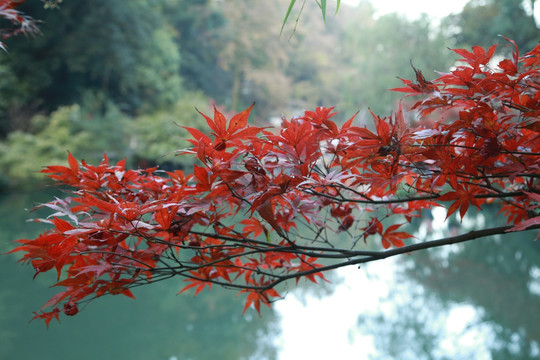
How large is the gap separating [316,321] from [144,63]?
344 inches

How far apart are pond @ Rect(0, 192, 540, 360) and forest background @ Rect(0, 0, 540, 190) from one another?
368cm

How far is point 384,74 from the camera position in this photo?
10.3 meters

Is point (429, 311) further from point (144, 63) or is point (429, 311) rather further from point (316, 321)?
point (144, 63)

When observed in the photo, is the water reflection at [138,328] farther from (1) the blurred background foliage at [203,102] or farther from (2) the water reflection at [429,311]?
(2) the water reflection at [429,311]

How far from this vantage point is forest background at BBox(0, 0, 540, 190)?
6.56 metres

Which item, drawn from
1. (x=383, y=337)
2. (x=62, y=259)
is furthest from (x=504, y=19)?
(x=62, y=259)

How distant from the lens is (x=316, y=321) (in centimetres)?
218


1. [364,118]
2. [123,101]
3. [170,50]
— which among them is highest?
[364,118]

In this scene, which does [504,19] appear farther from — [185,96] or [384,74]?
[185,96]

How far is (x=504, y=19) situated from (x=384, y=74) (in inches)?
159

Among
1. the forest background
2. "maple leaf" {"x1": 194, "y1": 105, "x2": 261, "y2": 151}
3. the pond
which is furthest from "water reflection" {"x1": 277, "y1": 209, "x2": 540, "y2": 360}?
the forest background

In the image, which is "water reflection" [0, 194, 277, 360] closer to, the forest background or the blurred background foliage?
the blurred background foliage

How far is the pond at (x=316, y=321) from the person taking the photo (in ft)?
5.94

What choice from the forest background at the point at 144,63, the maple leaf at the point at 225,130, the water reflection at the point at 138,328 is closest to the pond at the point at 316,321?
the water reflection at the point at 138,328
